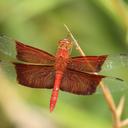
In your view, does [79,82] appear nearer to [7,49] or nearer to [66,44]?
[66,44]

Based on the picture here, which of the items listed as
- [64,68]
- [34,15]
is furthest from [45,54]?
[34,15]

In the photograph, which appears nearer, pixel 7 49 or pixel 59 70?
pixel 59 70

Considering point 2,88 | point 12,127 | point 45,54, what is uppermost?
point 45,54

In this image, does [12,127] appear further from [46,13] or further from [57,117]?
[46,13]

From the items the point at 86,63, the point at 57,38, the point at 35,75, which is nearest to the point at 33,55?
the point at 35,75

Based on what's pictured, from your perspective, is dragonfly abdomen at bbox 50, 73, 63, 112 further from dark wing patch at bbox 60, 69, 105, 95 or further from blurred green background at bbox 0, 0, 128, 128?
blurred green background at bbox 0, 0, 128, 128
